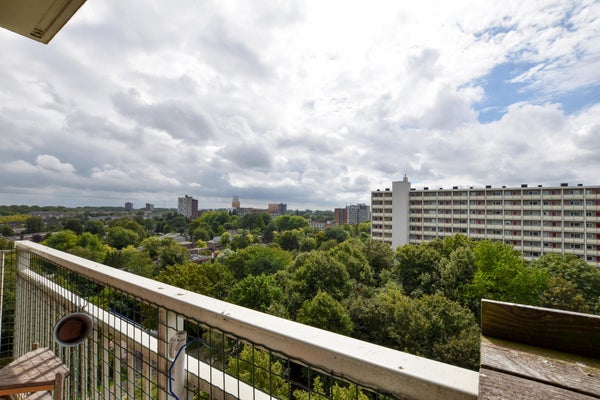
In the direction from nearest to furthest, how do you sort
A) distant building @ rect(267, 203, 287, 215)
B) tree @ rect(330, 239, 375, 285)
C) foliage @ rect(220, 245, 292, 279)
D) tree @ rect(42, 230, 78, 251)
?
1. tree @ rect(330, 239, 375, 285)
2. foliage @ rect(220, 245, 292, 279)
3. tree @ rect(42, 230, 78, 251)
4. distant building @ rect(267, 203, 287, 215)

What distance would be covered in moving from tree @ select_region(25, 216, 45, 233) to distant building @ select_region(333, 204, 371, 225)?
62.4m

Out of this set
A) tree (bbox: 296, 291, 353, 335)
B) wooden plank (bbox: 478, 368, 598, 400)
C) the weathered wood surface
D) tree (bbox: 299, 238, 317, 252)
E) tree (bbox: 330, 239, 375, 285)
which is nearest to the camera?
wooden plank (bbox: 478, 368, 598, 400)

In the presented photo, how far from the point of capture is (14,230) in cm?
2833

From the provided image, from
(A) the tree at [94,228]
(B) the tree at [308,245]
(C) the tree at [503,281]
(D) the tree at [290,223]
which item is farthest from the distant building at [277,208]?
(C) the tree at [503,281]

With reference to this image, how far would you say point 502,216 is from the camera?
3194 cm

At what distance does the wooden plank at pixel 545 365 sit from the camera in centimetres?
41

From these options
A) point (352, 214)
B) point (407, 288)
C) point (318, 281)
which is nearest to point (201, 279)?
point (318, 281)

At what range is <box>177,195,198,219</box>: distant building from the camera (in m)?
84.2

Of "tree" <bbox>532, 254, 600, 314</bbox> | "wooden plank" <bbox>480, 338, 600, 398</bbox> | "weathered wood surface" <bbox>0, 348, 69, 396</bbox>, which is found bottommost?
"tree" <bbox>532, 254, 600, 314</bbox>

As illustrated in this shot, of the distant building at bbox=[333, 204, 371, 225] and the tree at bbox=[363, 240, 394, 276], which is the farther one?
the distant building at bbox=[333, 204, 371, 225]

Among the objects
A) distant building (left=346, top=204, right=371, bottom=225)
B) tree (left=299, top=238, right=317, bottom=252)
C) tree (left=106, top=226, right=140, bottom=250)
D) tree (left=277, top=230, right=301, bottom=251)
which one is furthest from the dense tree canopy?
distant building (left=346, top=204, right=371, bottom=225)

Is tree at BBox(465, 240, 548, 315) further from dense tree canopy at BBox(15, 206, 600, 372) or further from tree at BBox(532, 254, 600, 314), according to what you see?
tree at BBox(532, 254, 600, 314)

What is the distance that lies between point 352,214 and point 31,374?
81277 millimetres

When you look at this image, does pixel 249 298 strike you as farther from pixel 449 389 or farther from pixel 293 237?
pixel 293 237
